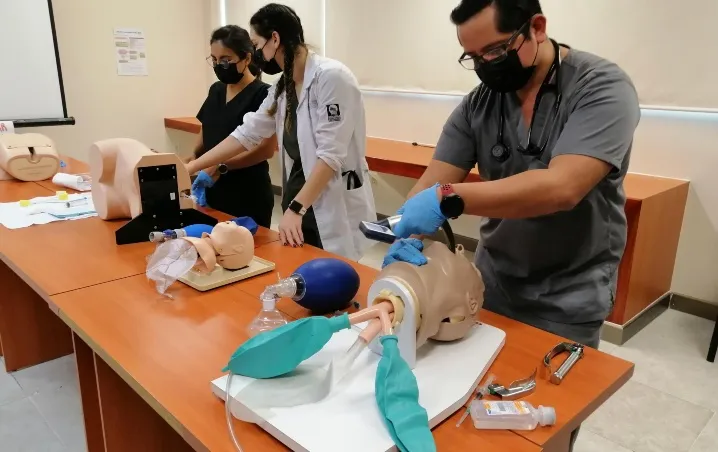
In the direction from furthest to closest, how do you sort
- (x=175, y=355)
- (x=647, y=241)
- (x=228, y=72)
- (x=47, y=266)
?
(x=647, y=241) → (x=228, y=72) → (x=47, y=266) → (x=175, y=355)

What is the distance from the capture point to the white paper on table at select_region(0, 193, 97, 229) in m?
1.89

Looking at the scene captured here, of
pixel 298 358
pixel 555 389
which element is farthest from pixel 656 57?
pixel 298 358

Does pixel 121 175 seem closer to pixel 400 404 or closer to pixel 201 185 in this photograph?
pixel 201 185

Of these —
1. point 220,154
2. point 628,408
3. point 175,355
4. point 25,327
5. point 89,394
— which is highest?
point 220,154

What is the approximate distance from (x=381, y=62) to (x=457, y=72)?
682 mm

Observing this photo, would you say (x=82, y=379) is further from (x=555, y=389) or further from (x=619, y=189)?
(x=619, y=189)

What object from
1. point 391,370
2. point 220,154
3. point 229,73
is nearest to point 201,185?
point 220,154

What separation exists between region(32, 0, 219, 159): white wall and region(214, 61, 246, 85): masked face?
272 centimetres

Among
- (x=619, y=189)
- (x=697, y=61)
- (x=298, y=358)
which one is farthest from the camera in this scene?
(x=697, y=61)

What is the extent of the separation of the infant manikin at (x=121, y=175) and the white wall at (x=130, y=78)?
2.92 metres

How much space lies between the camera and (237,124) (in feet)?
7.74

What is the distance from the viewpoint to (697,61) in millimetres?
2518

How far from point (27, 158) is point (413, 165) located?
190cm

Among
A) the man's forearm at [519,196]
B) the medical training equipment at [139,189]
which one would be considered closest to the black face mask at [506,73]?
the man's forearm at [519,196]
